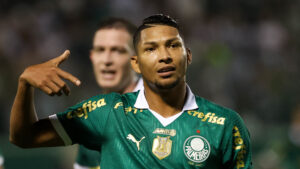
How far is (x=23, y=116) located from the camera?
3.08 meters

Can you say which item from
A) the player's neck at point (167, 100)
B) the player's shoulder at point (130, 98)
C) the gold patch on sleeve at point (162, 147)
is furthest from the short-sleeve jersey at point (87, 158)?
the gold patch on sleeve at point (162, 147)

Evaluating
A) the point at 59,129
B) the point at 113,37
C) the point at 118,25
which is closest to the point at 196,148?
the point at 59,129

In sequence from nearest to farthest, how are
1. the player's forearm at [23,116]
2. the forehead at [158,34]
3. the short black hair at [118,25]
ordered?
the player's forearm at [23,116], the forehead at [158,34], the short black hair at [118,25]

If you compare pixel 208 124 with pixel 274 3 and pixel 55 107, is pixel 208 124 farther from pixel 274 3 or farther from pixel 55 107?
pixel 274 3

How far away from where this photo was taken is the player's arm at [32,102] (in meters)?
2.85

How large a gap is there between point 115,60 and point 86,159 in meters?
1.00

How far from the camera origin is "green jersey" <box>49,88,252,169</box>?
10.4 ft

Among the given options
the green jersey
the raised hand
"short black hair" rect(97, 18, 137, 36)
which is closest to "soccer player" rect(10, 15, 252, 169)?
the green jersey

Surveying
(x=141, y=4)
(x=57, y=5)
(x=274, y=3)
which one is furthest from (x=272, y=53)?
(x=57, y=5)

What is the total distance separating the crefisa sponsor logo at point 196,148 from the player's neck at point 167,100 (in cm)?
26

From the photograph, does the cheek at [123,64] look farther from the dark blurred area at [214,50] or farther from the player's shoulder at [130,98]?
the dark blurred area at [214,50]

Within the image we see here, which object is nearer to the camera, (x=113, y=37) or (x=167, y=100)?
(x=167, y=100)

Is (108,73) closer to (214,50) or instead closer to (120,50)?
(120,50)

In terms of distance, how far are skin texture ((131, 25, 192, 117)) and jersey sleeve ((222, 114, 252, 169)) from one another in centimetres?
39
